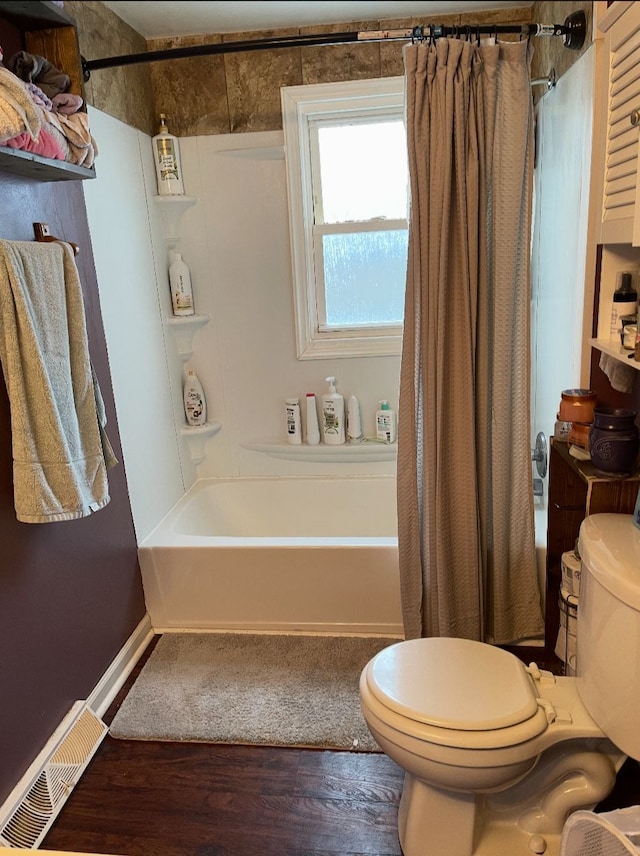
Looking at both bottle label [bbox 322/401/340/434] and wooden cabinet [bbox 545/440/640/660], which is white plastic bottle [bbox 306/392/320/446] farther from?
wooden cabinet [bbox 545/440/640/660]

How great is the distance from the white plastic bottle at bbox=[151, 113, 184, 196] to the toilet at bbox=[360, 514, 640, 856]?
191 cm

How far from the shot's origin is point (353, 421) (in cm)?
262

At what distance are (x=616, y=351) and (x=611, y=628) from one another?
0.60 m

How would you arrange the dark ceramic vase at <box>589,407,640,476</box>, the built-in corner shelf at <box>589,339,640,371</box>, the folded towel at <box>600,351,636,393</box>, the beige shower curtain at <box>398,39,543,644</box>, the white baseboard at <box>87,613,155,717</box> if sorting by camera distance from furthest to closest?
the white baseboard at <box>87,613,155,717</box> < the beige shower curtain at <box>398,39,543,644</box> < the folded towel at <box>600,351,636,393</box> < the dark ceramic vase at <box>589,407,640,476</box> < the built-in corner shelf at <box>589,339,640,371</box>

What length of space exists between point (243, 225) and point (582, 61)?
4.52 ft

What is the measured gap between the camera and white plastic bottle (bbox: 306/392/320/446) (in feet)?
8.55

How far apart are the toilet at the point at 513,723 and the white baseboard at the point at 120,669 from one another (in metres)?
0.96

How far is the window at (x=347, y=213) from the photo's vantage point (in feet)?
7.57

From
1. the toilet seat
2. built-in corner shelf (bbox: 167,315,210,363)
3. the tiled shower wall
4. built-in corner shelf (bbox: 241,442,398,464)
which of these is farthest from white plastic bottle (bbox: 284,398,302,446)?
the toilet seat

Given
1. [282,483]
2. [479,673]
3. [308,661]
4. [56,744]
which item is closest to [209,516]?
[282,483]

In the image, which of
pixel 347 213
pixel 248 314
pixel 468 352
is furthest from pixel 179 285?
pixel 468 352

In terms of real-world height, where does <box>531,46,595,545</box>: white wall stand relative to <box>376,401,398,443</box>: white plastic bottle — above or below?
above

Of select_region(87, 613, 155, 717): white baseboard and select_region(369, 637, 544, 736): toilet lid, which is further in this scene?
select_region(87, 613, 155, 717): white baseboard

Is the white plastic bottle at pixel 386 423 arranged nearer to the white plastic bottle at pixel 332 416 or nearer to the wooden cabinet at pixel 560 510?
the white plastic bottle at pixel 332 416
